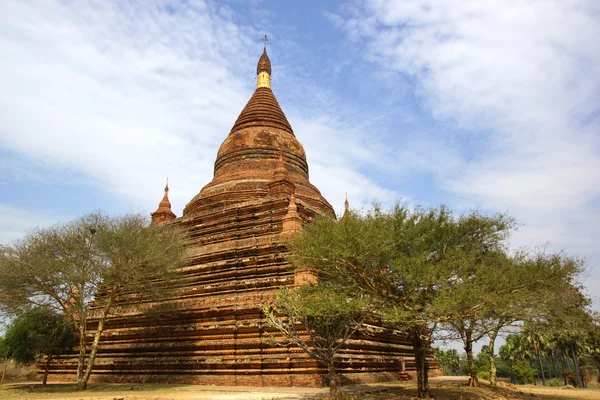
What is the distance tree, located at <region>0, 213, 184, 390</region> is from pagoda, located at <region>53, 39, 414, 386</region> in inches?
91.7

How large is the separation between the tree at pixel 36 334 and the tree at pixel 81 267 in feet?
5.53

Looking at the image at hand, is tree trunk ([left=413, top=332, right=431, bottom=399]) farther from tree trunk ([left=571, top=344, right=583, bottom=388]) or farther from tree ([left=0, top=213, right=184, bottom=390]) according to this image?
tree trunk ([left=571, top=344, right=583, bottom=388])

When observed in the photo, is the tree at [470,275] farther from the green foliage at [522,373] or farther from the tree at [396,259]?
the green foliage at [522,373]

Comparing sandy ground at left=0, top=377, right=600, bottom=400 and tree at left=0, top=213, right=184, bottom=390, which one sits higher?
tree at left=0, top=213, right=184, bottom=390

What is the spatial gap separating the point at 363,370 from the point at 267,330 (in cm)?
383

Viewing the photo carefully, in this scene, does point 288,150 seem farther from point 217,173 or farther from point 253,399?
point 253,399

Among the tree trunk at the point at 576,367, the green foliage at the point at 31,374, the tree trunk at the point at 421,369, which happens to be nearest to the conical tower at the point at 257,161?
the tree trunk at the point at 421,369

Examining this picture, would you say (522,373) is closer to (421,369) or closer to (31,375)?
(421,369)

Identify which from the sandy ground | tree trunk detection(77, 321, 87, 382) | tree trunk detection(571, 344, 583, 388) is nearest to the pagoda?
the sandy ground

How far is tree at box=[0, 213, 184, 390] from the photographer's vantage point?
1477cm

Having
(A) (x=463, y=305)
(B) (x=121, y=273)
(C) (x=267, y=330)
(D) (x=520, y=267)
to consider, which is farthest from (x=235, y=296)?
(D) (x=520, y=267)

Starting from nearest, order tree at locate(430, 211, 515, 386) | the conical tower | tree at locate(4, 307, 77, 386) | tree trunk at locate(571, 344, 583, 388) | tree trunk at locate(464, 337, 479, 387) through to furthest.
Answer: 1. tree at locate(430, 211, 515, 386)
2. tree trunk at locate(464, 337, 479, 387)
3. tree at locate(4, 307, 77, 386)
4. the conical tower
5. tree trunk at locate(571, 344, 583, 388)

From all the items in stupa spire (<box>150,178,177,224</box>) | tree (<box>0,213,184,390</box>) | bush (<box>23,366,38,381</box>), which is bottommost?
bush (<box>23,366,38,381</box>)

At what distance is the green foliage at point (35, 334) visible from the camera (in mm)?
17188
